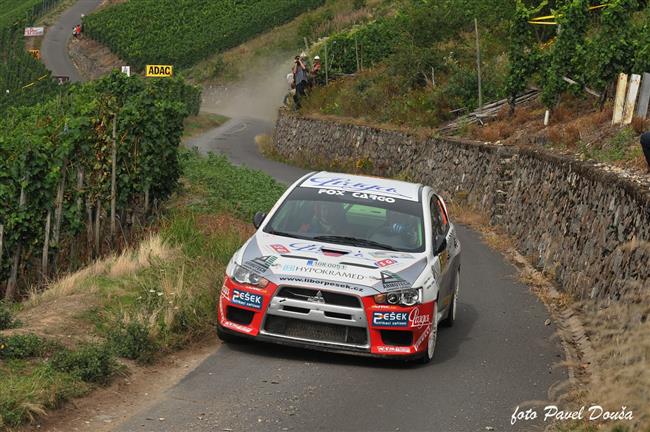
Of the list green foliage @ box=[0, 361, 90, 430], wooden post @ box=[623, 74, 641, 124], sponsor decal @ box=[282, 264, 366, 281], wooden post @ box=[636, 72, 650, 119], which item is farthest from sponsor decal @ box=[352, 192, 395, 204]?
wooden post @ box=[636, 72, 650, 119]

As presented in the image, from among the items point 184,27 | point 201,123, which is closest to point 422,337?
point 201,123

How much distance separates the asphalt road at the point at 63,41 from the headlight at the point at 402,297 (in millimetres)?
77961

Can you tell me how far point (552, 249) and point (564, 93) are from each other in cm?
1376

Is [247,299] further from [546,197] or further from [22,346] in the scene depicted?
[546,197]

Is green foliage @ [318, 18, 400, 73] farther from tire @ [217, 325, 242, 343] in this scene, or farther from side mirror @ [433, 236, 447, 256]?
tire @ [217, 325, 242, 343]

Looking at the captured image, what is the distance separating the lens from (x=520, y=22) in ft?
106

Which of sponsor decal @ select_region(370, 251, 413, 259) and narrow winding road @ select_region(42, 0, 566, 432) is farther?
sponsor decal @ select_region(370, 251, 413, 259)

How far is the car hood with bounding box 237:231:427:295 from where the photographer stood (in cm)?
1119

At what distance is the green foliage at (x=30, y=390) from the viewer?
8383 millimetres

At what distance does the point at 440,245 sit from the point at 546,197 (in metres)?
7.33

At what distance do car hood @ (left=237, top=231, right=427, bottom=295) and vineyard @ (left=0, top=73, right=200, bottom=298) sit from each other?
6033 millimetres

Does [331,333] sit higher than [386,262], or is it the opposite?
[386,262]

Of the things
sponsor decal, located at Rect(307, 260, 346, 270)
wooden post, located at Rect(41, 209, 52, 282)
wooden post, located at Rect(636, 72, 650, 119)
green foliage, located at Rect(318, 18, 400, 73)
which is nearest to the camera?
sponsor decal, located at Rect(307, 260, 346, 270)

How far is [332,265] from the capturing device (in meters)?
11.4
